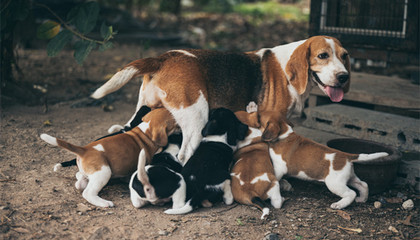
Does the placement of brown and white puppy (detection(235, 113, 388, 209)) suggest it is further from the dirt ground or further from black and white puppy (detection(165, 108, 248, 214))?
black and white puppy (detection(165, 108, 248, 214))

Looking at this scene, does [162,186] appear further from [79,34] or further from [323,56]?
[79,34]

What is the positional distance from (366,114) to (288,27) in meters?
9.46

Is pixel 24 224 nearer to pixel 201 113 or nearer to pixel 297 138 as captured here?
pixel 201 113

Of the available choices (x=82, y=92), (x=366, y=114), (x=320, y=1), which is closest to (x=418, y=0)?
(x=320, y=1)

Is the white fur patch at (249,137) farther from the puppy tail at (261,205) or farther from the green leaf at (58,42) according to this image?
the green leaf at (58,42)

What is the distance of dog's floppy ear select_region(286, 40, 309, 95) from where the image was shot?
15.0ft

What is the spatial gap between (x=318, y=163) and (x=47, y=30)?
152 inches

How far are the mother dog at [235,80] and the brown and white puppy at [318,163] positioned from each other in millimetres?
164

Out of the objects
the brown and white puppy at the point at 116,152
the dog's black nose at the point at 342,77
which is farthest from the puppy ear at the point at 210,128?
the dog's black nose at the point at 342,77

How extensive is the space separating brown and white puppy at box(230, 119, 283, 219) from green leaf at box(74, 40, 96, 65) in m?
2.49

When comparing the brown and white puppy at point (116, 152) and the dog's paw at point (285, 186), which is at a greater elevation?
the brown and white puppy at point (116, 152)

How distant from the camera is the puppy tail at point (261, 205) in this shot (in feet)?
12.3

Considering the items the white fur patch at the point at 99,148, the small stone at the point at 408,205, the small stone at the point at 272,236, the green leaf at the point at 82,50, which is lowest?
the small stone at the point at 408,205

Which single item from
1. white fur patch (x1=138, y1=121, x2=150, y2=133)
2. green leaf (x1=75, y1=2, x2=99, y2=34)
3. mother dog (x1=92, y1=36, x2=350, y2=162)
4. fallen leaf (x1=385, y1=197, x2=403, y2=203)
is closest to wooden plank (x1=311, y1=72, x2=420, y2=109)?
mother dog (x1=92, y1=36, x2=350, y2=162)
